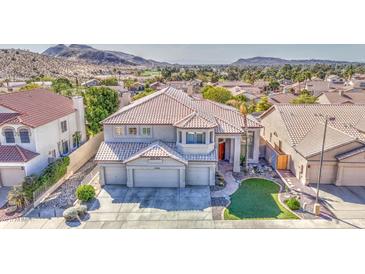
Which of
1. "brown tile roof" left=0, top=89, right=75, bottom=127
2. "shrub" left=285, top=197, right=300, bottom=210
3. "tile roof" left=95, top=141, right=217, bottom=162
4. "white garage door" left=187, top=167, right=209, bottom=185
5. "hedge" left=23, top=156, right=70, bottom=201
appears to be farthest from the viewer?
"brown tile roof" left=0, top=89, right=75, bottom=127

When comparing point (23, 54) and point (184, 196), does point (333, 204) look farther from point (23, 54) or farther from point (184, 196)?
point (23, 54)

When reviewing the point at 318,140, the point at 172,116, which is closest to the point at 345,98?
the point at 318,140

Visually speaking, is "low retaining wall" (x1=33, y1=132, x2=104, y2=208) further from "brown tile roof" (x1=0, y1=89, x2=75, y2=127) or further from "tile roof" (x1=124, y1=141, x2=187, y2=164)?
"tile roof" (x1=124, y1=141, x2=187, y2=164)

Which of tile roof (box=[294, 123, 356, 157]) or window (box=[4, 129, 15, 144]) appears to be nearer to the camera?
tile roof (box=[294, 123, 356, 157])

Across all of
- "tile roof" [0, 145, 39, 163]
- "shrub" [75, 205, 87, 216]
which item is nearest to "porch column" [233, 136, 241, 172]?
"shrub" [75, 205, 87, 216]

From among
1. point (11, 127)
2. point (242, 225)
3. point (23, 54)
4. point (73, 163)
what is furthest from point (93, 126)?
point (23, 54)

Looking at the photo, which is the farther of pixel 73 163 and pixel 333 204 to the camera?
pixel 73 163

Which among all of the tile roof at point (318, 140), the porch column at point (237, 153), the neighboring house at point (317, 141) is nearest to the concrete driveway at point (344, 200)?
the neighboring house at point (317, 141)
